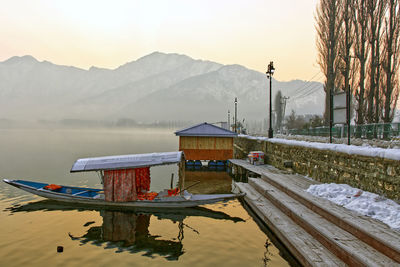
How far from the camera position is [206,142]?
2897 cm

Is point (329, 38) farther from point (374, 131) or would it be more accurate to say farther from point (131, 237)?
point (131, 237)

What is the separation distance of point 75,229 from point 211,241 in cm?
665

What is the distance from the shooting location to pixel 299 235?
890 centimetres

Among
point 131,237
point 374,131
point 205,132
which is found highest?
point 374,131

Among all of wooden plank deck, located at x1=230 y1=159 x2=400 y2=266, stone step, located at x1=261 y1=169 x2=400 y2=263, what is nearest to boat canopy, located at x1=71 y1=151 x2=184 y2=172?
wooden plank deck, located at x1=230 y1=159 x2=400 y2=266

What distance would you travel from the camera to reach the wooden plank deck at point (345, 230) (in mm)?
6332

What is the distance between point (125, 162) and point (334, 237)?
11.0 m

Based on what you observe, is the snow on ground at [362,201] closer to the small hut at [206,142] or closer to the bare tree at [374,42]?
the bare tree at [374,42]

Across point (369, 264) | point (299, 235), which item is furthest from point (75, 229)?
point (369, 264)

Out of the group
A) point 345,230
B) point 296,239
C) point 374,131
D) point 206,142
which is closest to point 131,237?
point 296,239

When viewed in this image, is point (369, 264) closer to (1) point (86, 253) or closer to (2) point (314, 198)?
(2) point (314, 198)

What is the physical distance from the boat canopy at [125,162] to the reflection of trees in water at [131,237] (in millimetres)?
2693

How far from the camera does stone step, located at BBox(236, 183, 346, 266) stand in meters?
7.18

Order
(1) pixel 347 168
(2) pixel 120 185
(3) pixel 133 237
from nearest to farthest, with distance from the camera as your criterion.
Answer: (3) pixel 133 237 < (1) pixel 347 168 < (2) pixel 120 185
